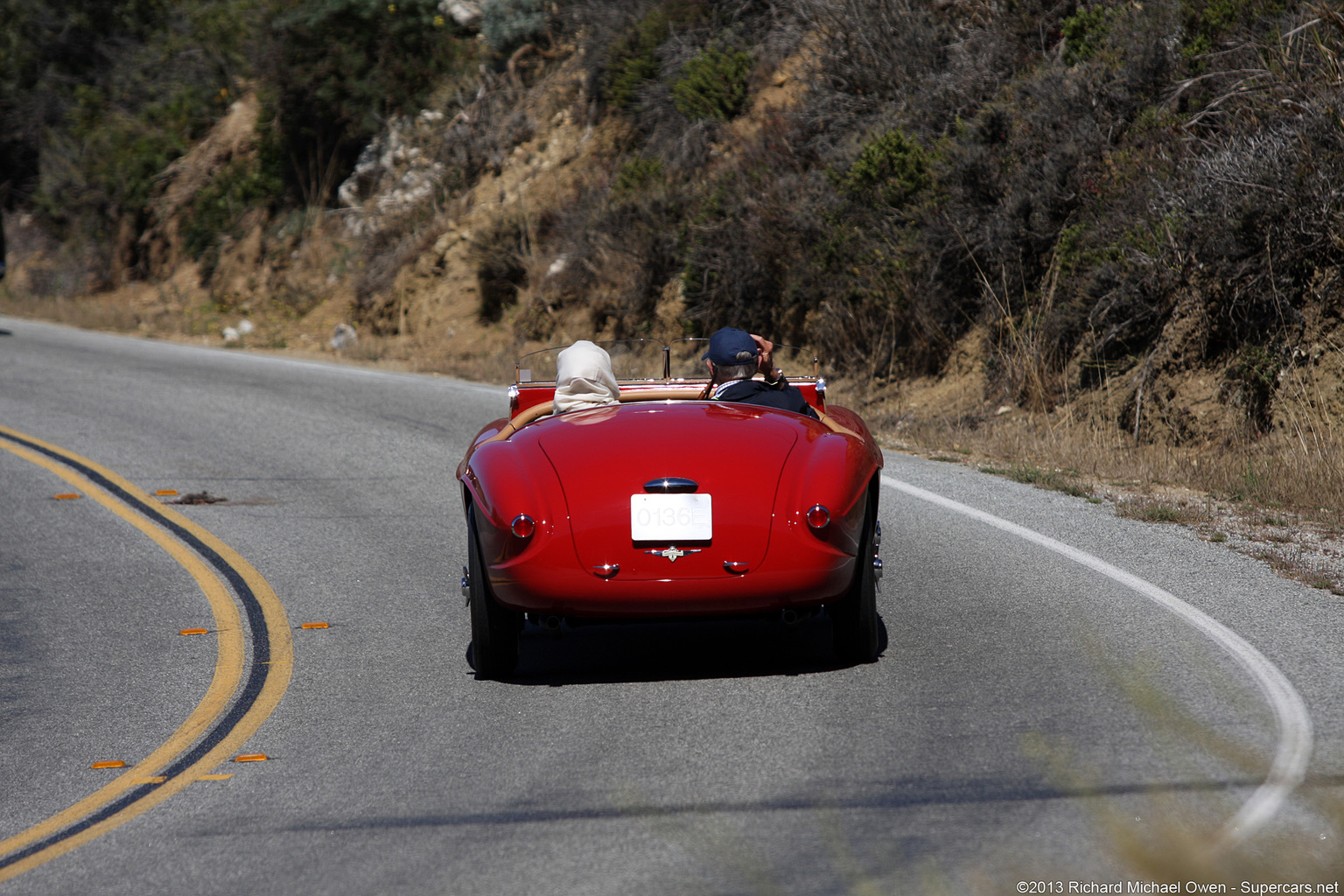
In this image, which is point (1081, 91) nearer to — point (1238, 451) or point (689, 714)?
point (1238, 451)

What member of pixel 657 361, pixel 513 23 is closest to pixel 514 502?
pixel 657 361

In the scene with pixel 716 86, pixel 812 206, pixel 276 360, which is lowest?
pixel 276 360

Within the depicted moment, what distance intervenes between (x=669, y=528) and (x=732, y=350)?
1.66m

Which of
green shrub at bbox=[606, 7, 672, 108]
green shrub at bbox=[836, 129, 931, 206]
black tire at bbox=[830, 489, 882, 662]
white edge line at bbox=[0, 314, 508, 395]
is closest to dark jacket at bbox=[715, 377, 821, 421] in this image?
black tire at bbox=[830, 489, 882, 662]

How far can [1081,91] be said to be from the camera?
14.5m

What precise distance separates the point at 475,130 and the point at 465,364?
29.2ft

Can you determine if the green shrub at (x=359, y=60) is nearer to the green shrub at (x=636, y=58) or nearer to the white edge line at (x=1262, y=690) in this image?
the green shrub at (x=636, y=58)

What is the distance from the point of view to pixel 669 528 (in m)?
5.14

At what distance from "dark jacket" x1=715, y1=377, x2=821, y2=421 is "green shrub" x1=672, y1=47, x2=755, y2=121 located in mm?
15051

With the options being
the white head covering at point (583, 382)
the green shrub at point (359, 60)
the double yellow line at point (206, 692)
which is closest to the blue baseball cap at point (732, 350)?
the white head covering at point (583, 382)

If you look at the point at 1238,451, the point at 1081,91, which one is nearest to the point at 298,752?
the point at 1238,451

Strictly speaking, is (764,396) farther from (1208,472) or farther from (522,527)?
(1208,472)

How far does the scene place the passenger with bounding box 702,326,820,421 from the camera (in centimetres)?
643

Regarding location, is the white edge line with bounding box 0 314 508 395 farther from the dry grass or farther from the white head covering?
the white head covering
